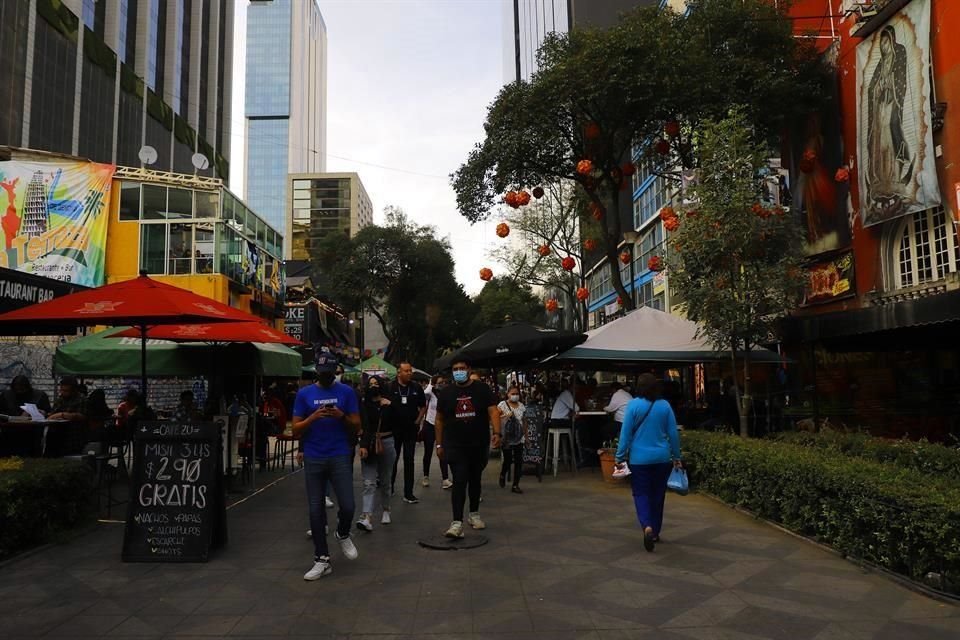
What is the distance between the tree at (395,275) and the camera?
4209 cm

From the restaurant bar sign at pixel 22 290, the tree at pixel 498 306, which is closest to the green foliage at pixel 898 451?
the restaurant bar sign at pixel 22 290

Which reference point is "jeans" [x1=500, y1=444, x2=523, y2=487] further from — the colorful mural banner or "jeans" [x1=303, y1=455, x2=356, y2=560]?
the colorful mural banner

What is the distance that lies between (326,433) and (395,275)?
124 feet

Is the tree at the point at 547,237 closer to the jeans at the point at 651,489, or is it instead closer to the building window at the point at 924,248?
the building window at the point at 924,248

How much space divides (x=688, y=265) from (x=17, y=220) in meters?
26.4

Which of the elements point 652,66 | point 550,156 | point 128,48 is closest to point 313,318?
point 128,48

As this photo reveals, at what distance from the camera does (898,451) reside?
310 inches

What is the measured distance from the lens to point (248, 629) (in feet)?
14.4

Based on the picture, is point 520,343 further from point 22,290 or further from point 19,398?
point 19,398

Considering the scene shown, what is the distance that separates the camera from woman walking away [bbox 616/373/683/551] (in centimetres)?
624

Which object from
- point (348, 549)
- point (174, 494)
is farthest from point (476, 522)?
point (174, 494)

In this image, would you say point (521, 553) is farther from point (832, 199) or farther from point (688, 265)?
point (832, 199)

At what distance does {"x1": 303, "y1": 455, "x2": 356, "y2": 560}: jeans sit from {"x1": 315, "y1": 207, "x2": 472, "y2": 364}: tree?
36.6 metres

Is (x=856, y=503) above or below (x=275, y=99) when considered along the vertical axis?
below
